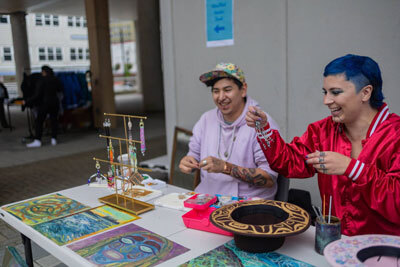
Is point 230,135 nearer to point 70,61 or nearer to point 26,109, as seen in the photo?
point 26,109

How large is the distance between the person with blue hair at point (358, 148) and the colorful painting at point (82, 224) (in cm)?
86

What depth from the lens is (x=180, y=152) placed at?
14.0ft

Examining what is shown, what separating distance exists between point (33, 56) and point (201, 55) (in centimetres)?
606

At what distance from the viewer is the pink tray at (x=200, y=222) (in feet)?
5.33

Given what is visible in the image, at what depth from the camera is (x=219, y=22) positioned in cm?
396

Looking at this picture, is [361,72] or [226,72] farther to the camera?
[226,72]

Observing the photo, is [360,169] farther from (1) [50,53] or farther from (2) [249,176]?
(1) [50,53]

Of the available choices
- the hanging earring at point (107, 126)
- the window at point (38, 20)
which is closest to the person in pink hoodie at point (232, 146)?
the hanging earring at point (107, 126)

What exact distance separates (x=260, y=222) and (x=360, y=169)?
0.48 metres

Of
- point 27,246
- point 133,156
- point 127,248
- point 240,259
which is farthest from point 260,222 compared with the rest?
point 27,246

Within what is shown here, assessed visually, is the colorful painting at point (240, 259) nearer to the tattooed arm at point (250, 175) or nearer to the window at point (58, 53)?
the tattooed arm at point (250, 175)

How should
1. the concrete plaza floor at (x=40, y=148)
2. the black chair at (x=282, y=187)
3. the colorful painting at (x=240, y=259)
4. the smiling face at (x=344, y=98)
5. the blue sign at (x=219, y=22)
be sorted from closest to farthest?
1. the colorful painting at (x=240, y=259)
2. the smiling face at (x=344, y=98)
3. the black chair at (x=282, y=187)
4. the blue sign at (x=219, y=22)
5. the concrete plaza floor at (x=40, y=148)

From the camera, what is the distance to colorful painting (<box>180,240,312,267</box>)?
1.33 meters

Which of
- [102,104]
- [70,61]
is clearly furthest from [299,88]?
[70,61]
